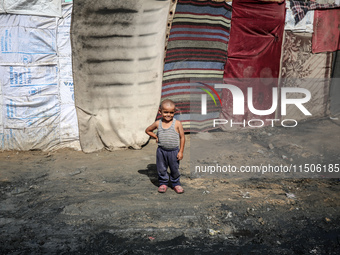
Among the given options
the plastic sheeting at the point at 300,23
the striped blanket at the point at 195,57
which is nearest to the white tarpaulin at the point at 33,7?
the striped blanket at the point at 195,57

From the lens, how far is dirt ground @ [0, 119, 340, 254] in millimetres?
3059

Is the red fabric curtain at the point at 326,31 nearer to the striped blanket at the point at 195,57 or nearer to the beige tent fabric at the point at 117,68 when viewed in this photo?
the striped blanket at the point at 195,57

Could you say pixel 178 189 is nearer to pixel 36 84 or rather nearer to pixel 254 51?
pixel 36 84

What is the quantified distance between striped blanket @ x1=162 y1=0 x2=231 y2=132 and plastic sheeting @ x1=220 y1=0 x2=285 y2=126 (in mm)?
216

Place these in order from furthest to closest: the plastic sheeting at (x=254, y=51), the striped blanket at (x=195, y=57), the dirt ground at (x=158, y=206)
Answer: the plastic sheeting at (x=254, y=51) → the striped blanket at (x=195, y=57) → the dirt ground at (x=158, y=206)

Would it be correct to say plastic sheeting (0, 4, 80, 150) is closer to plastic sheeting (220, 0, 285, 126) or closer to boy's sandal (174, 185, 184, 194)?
boy's sandal (174, 185, 184, 194)

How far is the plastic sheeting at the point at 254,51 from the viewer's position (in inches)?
267

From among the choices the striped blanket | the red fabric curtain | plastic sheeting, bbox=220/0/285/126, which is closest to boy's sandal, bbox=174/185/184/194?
the striped blanket

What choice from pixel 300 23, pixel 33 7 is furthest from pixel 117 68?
pixel 300 23

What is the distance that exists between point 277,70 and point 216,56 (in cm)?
172

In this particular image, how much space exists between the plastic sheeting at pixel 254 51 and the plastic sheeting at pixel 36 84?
3.25m

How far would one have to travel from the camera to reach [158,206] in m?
3.76

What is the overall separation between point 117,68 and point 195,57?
1669 mm

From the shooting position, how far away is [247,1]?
262 inches
